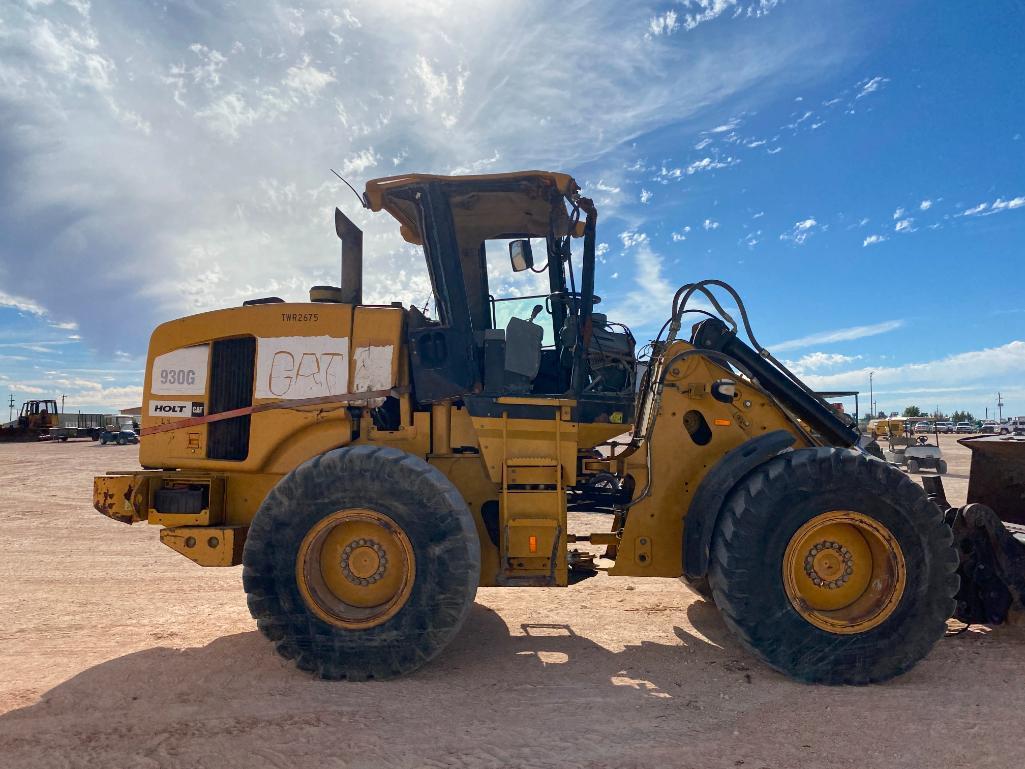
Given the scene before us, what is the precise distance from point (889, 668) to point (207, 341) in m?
5.34

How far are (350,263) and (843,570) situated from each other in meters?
4.26

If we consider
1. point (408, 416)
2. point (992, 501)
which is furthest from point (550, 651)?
point (992, 501)

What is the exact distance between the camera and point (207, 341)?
5070 mm

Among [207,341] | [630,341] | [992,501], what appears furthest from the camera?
[630,341]

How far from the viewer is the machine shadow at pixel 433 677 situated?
3.84 metres

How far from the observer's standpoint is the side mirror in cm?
545

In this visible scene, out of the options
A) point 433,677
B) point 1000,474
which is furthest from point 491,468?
point 1000,474

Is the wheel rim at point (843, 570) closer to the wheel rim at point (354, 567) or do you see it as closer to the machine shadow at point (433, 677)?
the machine shadow at point (433, 677)

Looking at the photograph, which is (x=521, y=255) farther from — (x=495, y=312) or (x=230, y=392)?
(x=230, y=392)

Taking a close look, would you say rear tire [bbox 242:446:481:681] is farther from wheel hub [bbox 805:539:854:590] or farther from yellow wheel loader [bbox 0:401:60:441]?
yellow wheel loader [bbox 0:401:60:441]

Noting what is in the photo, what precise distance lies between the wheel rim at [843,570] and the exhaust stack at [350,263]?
3674mm

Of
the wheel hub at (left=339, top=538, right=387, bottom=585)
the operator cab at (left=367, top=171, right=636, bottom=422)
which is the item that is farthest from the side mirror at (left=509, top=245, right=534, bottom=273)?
the wheel hub at (left=339, top=538, right=387, bottom=585)

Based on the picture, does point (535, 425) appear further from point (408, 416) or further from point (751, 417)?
point (751, 417)

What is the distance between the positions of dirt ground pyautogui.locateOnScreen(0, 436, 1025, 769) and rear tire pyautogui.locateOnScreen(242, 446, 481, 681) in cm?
23
